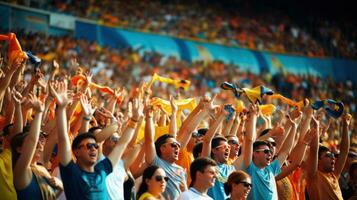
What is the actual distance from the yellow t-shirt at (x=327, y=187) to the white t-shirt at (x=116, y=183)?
2.41 m

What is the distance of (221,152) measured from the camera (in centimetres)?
604

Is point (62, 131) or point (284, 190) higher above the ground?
point (62, 131)

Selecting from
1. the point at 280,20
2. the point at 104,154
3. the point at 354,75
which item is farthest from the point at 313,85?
the point at 104,154

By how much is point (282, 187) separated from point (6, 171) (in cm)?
298

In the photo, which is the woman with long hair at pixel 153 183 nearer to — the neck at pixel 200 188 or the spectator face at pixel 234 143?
the neck at pixel 200 188

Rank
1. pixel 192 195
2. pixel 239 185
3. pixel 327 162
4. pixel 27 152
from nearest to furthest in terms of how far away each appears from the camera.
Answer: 1. pixel 27 152
2. pixel 192 195
3. pixel 239 185
4. pixel 327 162

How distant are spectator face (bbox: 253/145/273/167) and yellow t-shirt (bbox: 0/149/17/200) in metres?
2.31

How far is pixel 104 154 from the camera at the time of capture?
19.3 feet

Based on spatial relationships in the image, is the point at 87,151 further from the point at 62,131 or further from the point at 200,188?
the point at 200,188

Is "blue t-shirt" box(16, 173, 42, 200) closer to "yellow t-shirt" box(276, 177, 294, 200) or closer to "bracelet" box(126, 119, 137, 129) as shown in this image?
"bracelet" box(126, 119, 137, 129)

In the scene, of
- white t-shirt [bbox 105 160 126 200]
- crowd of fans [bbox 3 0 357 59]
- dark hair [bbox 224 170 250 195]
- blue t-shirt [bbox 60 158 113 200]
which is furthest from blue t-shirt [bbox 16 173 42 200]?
crowd of fans [bbox 3 0 357 59]

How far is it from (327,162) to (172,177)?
2.13m

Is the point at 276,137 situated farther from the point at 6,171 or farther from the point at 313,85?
the point at 313,85

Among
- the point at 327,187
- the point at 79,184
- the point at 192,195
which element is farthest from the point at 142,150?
the point at 327,187
